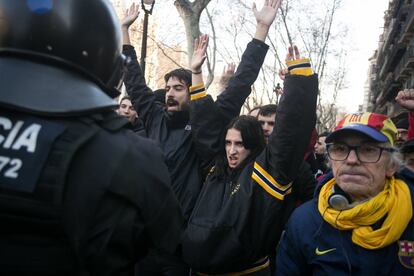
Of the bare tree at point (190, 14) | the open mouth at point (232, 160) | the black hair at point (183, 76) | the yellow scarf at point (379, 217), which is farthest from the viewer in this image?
the bare tree at point (190, 14)

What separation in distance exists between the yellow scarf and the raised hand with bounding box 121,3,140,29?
8.97ft

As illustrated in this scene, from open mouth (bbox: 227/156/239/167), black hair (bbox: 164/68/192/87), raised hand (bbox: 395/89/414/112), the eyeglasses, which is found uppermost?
black hair (bbox: 164/68/192/87)

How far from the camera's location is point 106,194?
1.22 metres

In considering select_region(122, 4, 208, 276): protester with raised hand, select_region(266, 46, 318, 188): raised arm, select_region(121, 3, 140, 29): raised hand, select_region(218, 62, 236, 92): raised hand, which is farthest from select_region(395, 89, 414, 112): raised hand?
select_region(121, 3, 140, 29): raised hand

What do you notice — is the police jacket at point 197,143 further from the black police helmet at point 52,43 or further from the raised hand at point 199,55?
the black police helmet at point 52,43

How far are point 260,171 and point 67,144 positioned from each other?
144 centimetres

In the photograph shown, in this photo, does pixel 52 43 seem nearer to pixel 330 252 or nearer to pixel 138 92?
pixel 330 252

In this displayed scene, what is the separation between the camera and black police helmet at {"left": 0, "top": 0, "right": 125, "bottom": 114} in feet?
4.08

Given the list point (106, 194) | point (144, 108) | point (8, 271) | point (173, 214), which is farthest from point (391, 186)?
point (144, 108)

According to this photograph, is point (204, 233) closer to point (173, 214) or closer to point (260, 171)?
point (260, 171)

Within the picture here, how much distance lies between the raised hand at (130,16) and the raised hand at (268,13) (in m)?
1.37

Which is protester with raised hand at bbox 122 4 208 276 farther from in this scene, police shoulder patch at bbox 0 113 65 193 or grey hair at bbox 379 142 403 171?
police shoulder patch at bbox 0 113 65 193

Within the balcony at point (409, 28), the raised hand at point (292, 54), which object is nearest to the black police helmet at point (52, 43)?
Answer: the raised hand at point (292, 54)

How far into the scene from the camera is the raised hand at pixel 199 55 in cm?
328
